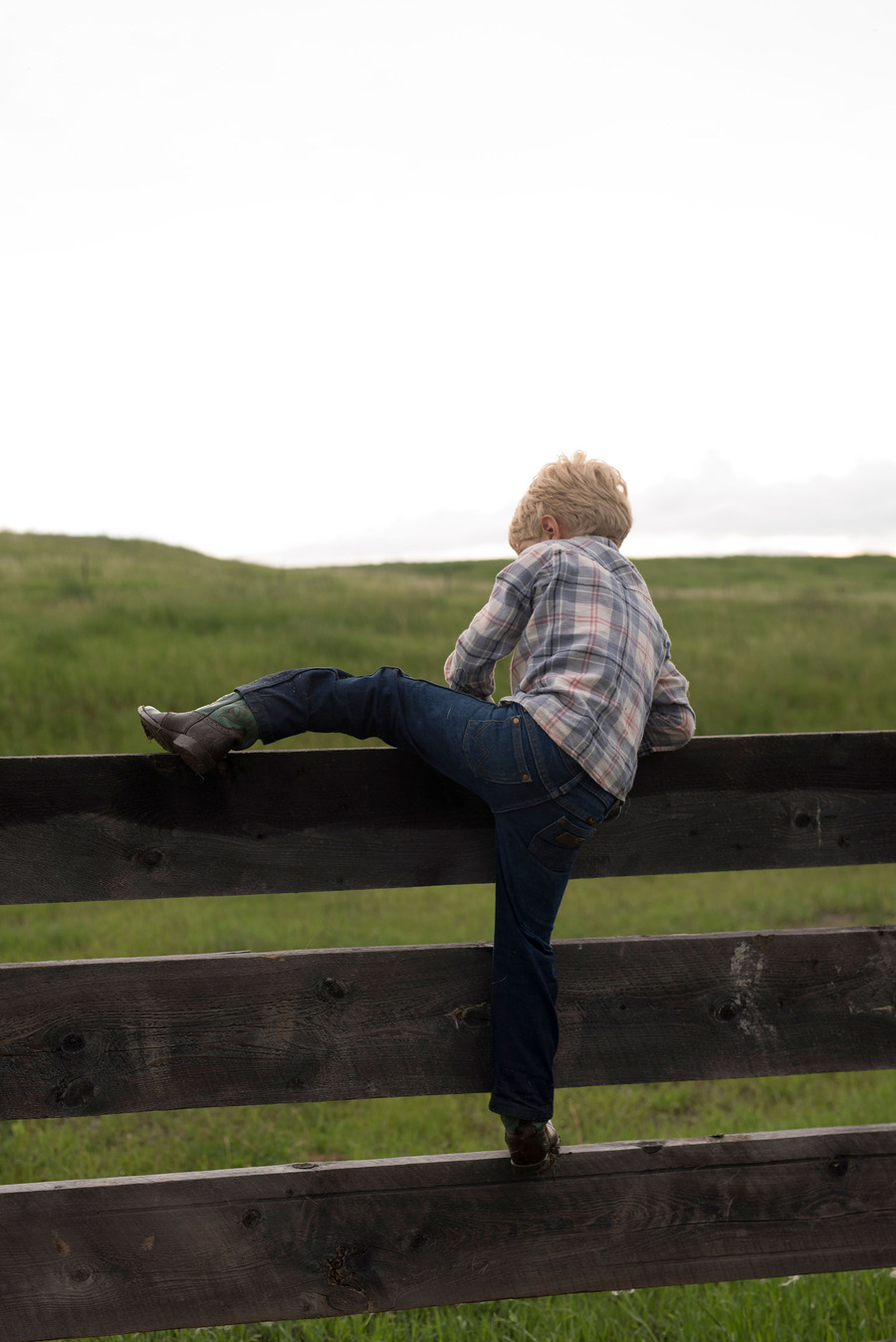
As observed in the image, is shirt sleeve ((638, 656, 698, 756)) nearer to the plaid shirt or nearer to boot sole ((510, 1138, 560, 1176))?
the plaid shirt

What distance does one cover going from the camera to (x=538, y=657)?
2270 mm

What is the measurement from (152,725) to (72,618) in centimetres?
1365

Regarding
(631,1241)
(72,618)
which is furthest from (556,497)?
(72,618)

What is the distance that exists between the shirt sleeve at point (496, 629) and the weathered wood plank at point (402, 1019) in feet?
2.24

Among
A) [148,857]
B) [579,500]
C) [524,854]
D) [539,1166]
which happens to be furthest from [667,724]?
[148,857]

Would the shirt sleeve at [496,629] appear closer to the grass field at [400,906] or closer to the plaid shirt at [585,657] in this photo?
the plaid shirt at [585,657]

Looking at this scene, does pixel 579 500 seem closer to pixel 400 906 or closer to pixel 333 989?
pixel 333 989

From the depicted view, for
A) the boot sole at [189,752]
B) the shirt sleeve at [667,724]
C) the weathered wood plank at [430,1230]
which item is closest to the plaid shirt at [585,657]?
the shirt sleeve at [667,724]

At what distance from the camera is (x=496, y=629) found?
237 centimetres

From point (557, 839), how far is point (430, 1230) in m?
0.91

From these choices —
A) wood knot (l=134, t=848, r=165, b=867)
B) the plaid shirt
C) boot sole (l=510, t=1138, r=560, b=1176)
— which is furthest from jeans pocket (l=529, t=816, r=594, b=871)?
wood knot (l=134, t=848, r=165, b=867)

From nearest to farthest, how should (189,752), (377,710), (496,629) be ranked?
(189,752), (377,710), (496,629)

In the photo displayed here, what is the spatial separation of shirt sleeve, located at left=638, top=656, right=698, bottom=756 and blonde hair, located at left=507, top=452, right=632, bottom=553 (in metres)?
0.47

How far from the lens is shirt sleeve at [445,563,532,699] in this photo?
7.73ft
